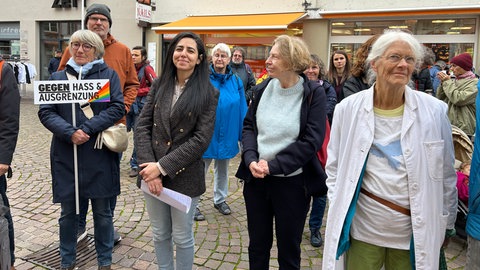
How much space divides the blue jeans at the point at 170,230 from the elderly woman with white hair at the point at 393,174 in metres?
1.05

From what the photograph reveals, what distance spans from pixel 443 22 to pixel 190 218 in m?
10.6

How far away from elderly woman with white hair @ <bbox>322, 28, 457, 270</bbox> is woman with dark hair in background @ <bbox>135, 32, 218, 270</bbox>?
3.37ft

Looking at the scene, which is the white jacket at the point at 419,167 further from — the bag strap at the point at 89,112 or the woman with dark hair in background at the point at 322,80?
the woman with dark hair in background at the point at 322,80

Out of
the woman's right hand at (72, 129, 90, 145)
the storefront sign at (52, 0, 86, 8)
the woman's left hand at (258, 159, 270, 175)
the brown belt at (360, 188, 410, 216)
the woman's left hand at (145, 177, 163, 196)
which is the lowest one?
the woman's left hand at (145, 177, 163, 196)

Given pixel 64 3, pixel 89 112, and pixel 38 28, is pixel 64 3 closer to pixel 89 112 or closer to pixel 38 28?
pixel 38 28

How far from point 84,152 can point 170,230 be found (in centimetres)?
95

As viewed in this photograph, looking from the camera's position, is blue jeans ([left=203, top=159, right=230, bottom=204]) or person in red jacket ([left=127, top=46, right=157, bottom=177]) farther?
person in red jacket ([left=127, top=46, right=157, bottom=177])

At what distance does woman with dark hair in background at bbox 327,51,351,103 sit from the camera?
16.8 ft

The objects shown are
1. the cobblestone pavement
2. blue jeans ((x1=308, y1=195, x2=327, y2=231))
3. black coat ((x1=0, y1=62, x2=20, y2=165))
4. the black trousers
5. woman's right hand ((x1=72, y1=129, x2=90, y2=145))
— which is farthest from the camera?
blue jeans ((x1=308, y1=195, x2=327, y2=231))

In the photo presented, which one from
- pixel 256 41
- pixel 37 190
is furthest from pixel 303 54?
pixel 256 41

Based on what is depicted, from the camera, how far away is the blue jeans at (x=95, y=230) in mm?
3254

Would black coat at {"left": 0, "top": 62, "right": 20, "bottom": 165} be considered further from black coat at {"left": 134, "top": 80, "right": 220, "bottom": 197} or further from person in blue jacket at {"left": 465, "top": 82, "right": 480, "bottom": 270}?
person in blue jacket at {"left": 465, "top": 82, "right": 480, "bottom": 270}

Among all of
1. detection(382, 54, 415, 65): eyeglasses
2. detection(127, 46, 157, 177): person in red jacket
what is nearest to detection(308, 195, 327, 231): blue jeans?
detection(382, 54, 415, 65): eyeglasses

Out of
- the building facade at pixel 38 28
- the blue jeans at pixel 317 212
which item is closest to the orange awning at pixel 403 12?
the blue jeans at pixel 317 212
